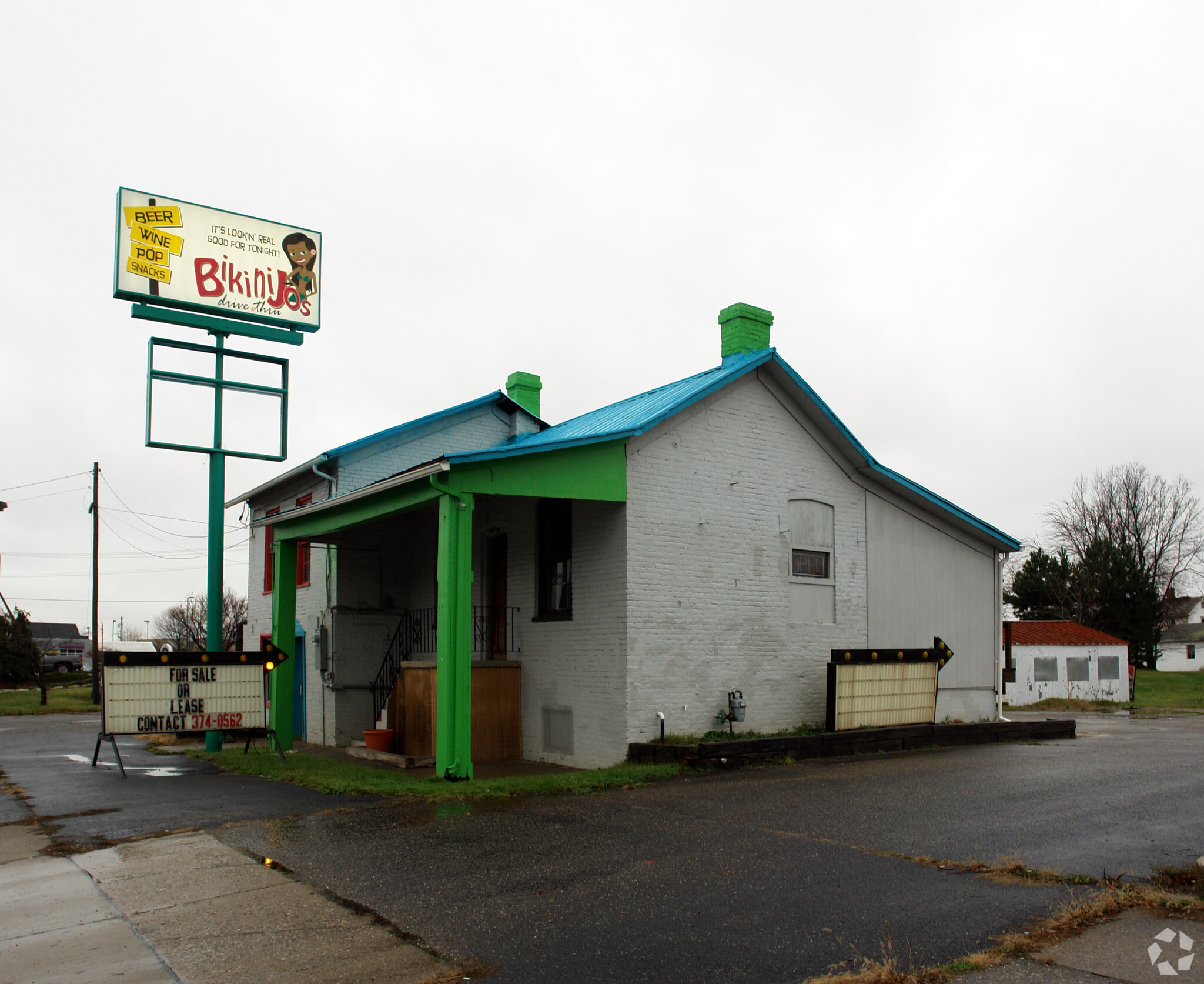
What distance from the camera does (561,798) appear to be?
10070mm

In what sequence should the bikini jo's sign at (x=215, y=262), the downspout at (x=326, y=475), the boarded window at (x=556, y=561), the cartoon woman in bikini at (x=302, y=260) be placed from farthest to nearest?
the downspout at (x=326, y=475) < the cartoon woman in bikini at (x=302, y=260) < the bikini jo's sign at (x=215, y=262) < the boarded window at (x=556, y=561)

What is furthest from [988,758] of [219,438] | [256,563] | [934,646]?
[256,563]

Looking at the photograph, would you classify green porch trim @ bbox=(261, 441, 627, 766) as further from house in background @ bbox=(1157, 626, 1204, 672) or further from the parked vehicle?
house in background @ bbox=(1157, 626, 1204, 672)

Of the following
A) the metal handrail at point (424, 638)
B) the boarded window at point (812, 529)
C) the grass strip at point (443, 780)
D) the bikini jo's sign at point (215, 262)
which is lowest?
the grass strip at point (443, 780)

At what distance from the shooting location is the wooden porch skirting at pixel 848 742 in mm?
12133

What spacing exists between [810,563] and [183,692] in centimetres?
972

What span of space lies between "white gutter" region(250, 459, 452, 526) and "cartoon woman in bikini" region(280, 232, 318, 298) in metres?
4.25

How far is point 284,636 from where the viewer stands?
16.1m

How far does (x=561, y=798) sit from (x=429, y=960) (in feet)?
16.8

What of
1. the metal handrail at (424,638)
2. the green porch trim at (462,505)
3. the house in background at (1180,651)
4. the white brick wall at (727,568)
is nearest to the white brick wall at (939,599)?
the white brick wall at (727,568)

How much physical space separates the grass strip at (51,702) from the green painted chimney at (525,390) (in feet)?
75.0

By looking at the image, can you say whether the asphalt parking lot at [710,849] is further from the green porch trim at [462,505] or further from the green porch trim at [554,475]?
the green porch trim at [554,475]

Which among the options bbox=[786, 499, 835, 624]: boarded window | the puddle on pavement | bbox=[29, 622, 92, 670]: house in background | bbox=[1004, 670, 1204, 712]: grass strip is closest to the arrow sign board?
the puddle on pavement

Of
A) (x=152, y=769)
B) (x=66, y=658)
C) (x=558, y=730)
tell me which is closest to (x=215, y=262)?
(x=152, y=769)
